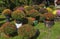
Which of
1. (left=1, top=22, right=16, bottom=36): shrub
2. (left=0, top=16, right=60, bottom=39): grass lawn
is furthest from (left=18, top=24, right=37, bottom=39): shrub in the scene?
(left=1, top=22, right=16, bottom=36): shrub

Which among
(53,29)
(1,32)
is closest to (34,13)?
(53,29)

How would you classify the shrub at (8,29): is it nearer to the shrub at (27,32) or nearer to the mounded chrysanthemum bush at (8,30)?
the mounded chrysanthemum bush at (8,30)

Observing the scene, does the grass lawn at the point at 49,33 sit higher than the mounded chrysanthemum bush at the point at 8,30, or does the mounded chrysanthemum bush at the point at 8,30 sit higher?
the mounded chrysanthemum bush at the point at 8,30

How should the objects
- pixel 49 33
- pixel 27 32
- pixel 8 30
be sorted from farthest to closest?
pixel 49 33 < pixel 8 30 < pixel 27 32

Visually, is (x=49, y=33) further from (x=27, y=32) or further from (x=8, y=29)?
(x=8, y=29)

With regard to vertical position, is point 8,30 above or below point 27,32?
below

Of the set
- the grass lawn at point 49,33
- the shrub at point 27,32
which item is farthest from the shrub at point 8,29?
the shrub at point 27,32

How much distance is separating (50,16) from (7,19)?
422 cm

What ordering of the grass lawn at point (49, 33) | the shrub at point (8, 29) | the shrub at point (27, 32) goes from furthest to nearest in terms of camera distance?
the grass lawn at point (49, 33)
the shrub at point (8, 29)
the shrub at point (27, 32)

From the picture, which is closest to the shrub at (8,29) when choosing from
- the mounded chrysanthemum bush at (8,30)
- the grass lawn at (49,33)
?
the mounded chrysanthemum bush at (8,30)

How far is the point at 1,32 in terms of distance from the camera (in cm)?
1412

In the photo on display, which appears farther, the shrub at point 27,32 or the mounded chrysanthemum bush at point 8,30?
the mounded chrysanthemum bush at point 8,30

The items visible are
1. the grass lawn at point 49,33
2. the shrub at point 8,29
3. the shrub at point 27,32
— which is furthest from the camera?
the grass lawn at point 49,33

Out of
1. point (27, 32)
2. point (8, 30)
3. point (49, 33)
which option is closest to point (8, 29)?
point (8, 30)
